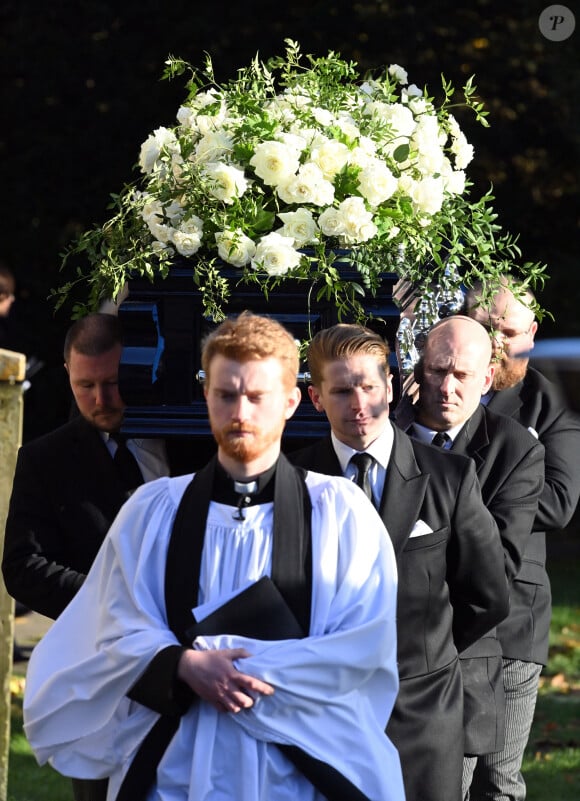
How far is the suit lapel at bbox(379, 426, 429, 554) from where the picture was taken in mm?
3617

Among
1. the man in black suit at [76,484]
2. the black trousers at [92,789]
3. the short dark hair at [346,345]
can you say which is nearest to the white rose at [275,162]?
the short dark hair at [346,345]

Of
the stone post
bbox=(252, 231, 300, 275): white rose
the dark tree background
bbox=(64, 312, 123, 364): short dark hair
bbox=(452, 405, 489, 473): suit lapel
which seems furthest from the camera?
the dark tree background

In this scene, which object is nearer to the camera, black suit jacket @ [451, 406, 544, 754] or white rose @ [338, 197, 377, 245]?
white rose @ [338, 197, 377, 245]

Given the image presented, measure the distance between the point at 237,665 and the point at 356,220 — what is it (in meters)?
1.38

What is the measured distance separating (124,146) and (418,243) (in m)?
7.35

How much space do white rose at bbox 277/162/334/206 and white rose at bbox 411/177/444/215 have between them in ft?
0.90

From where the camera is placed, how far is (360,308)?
390 cm

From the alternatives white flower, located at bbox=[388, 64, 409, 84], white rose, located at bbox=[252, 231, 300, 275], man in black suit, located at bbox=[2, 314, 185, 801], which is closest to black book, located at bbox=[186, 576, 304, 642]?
man in black suit, located at bbox=[2, 314, 185, 801]

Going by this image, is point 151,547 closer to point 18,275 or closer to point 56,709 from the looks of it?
point 56,709

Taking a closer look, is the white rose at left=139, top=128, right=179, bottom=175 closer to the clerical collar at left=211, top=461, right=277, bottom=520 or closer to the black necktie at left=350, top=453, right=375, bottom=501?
the black necktie at left=350, top=453, right=375, bottom=501

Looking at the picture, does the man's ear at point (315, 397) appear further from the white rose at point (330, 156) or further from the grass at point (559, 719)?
the grass at point (559, 719)

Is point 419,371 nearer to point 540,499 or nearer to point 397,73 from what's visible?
point 540,499

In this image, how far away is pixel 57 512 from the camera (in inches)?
155

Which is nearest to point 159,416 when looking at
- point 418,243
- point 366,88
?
point 418,243
